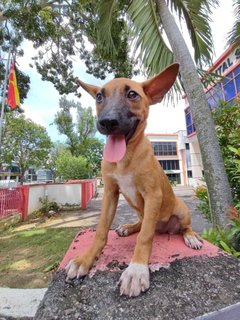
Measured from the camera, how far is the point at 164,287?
1319mm

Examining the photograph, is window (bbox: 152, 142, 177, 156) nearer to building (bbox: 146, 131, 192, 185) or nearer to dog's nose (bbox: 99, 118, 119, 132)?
building (bbox: 146, 131, 192, 185)

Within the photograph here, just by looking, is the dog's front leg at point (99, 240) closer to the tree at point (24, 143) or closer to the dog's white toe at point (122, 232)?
the dog's white toe at point (122, 232)

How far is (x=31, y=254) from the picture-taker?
5.77 m

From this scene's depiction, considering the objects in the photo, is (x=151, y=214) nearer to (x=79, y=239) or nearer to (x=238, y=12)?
(x=79, y=239)

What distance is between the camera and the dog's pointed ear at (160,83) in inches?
68.1

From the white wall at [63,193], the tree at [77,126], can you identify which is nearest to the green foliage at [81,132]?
the tree at [77,126]

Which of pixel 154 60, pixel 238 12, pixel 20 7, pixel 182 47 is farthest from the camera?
pixel 20 7

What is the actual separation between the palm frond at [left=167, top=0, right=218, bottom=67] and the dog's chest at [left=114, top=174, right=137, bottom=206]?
3.79 meters

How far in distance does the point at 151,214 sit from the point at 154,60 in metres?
3.32

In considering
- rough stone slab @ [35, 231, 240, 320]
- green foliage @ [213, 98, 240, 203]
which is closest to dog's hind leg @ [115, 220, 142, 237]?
rough stone slab @ [35, 231, 240, 320]

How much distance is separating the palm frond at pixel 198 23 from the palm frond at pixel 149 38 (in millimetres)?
529

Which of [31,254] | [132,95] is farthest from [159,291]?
[31,254]

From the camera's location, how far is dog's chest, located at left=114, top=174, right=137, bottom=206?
1.65 meters

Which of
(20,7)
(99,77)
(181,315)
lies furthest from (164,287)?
(99,77)
